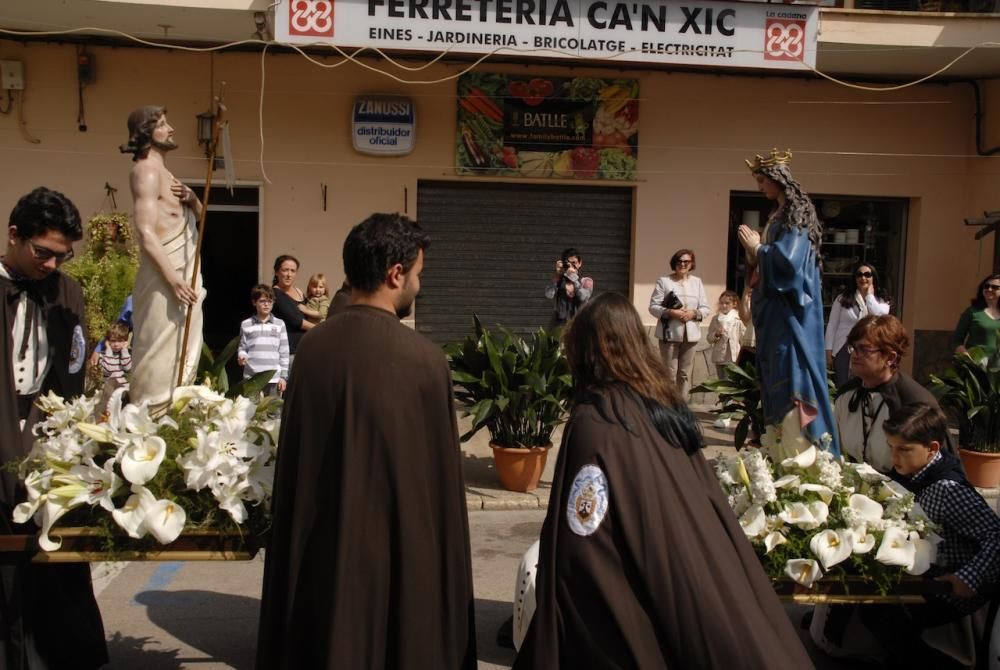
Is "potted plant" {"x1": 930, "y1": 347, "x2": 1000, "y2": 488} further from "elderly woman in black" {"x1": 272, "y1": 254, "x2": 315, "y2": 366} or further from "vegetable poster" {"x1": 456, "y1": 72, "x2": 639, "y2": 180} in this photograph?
"elderly woman in black" {"x1": 272, "y1": 254, "x2": 315, "y2": 366}

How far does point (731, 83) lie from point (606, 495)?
10289mm

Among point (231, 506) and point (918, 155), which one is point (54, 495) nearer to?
point (231, 506)

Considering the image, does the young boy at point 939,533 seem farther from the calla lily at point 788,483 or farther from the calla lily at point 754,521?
the calla lily at point 754,521

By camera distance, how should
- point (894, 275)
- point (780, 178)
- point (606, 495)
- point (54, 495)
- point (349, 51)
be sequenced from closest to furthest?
point (606, 495)
point (54, 495)
point (780, 178)
point (349, 51)
point (894, 275)

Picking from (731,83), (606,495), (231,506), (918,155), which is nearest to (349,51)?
(731,83)

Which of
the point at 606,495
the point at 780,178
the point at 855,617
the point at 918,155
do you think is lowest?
the point at 855,617

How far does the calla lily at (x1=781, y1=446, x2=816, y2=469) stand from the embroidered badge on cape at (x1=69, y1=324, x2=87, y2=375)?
9.85ft

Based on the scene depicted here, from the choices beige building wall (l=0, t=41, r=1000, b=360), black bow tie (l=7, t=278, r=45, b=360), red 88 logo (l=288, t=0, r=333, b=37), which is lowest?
black bow tie (l=7, t=278, r=45, b=360)

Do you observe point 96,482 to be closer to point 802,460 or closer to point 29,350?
point 29,350

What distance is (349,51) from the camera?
1130 cm

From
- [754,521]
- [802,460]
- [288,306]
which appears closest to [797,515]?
[754,521]

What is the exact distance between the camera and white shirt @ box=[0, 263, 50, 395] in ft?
13.2

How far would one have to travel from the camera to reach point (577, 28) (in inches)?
402

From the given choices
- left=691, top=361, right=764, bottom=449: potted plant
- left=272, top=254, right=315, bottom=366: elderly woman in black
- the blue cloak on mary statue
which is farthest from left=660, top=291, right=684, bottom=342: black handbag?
the blue cloak on mary statue
